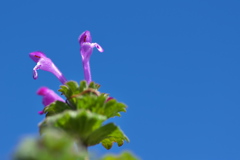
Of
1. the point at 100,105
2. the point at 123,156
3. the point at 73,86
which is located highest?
the point at 73,86

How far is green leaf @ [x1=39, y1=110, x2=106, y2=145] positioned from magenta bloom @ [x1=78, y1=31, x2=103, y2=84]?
1016 mm

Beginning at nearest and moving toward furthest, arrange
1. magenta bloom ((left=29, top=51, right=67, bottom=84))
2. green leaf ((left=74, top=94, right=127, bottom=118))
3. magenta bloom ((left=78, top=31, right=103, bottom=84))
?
green leaf ((left=74, top=94, right=127, bottom=118)) < magenta bloom ((left=78, top=31, right=103, bottom=84)) < magenta bloom ((left=29, top=51, right=67, bottom=84))

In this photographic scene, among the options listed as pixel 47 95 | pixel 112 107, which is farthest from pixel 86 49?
pixel 112 107

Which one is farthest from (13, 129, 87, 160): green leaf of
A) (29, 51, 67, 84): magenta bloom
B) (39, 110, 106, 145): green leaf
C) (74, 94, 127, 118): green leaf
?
(29, 51, 67, 84): magenta bloom

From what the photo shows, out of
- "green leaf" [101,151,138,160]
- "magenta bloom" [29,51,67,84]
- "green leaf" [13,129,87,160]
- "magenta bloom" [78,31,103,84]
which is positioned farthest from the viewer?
"magenta bloom" [29,51,67,84]

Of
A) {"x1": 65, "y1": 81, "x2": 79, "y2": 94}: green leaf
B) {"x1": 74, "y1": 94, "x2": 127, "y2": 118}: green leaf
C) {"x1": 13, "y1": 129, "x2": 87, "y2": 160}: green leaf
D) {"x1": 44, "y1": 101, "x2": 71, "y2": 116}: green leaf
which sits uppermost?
{"x1": 65, "y1": 81, "x2": 79, "y2": 94}: green leaf

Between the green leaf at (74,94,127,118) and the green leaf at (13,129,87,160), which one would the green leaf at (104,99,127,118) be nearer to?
the green leaf at (74,94,127,118)

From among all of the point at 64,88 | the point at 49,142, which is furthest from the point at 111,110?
the point at 49,142

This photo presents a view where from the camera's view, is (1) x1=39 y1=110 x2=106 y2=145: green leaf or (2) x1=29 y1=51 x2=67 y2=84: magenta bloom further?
(2) x1=29 y1=51 x2=67 y2=84: magenta bloom

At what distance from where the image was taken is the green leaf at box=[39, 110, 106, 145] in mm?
1516

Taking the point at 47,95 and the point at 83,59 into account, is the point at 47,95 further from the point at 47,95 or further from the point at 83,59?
the point at 83,59

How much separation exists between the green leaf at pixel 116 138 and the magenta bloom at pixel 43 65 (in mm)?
880

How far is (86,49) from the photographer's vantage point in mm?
2672

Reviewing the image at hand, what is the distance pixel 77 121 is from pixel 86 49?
1167 millimetres
